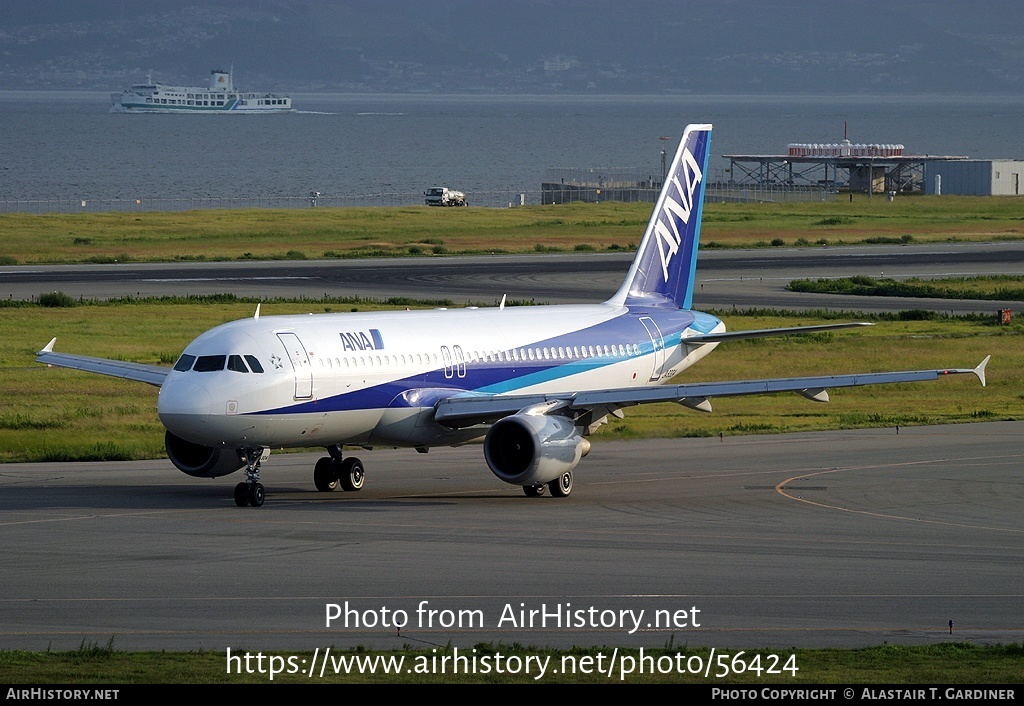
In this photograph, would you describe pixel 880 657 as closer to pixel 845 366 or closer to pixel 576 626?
pixel 576 626

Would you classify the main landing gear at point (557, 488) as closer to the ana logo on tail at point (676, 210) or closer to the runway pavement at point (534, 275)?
the ana logo on tail at point (676, 210)

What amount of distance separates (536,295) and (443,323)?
49.2m

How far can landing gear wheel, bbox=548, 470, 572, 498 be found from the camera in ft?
136

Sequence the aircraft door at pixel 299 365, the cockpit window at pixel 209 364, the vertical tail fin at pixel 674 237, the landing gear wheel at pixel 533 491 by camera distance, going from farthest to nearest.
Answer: the vertical tail fin at pixel 674 237 < the landing gear wheel at pixel 533 491 < the aircraft door at pixel 299 365 < the cockpit window at pixel 209 364

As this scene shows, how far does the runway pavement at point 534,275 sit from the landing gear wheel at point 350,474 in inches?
1830

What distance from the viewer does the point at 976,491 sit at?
135 feet

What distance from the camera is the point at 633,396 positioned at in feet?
134

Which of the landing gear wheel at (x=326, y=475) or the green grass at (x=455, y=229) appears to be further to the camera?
the green grass at (x=455, y=229)

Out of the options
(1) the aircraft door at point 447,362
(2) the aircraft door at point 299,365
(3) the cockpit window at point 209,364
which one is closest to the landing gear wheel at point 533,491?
(1) the aircraft door at point 447,362

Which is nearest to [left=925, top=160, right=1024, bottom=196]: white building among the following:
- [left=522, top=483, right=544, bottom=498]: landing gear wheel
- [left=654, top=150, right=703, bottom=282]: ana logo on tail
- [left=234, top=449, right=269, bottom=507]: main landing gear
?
[left=654, top=150, right=703, bottom=282]: ana logo on tail

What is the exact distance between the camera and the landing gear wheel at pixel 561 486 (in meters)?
41.4

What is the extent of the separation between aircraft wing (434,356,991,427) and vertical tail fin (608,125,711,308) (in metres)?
9.66

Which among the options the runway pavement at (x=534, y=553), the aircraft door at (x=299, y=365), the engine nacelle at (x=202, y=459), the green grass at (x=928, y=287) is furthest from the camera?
the green grass at (x=928, y=287)

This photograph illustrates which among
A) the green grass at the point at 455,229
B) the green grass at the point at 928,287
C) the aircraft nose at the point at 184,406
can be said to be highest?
the green grass at the point at 455,229
